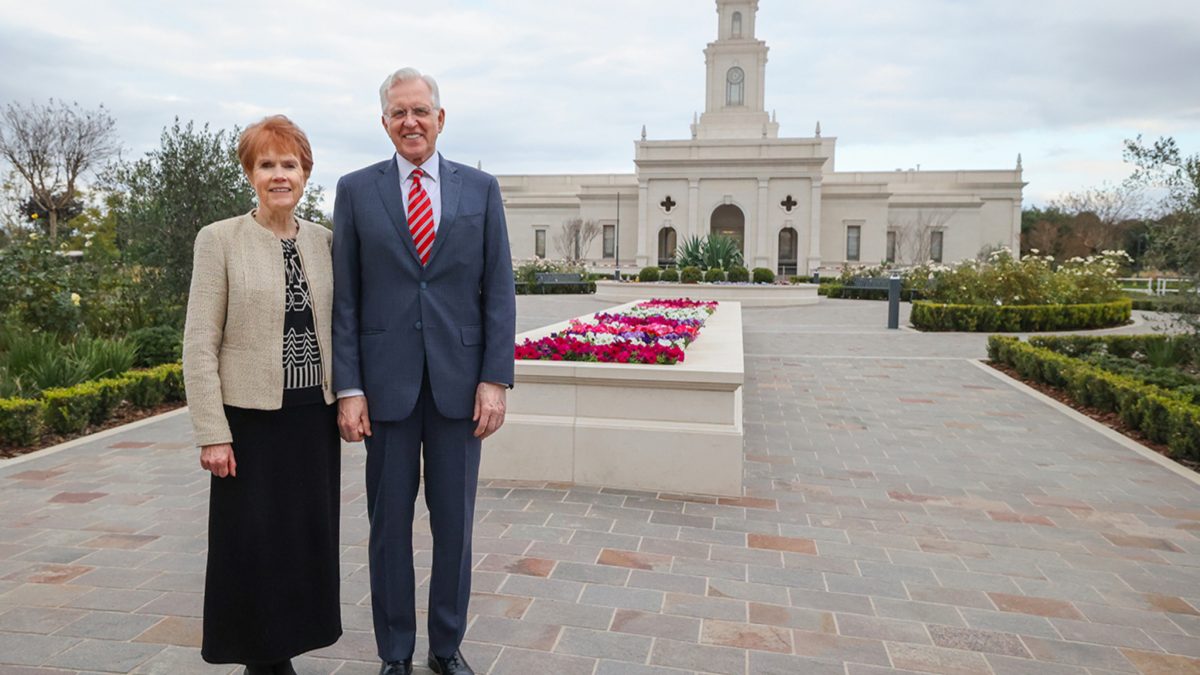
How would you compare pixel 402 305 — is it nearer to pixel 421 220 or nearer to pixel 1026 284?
pixel 421 220

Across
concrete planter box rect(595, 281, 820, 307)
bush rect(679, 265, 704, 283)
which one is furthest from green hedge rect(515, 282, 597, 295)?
concrete planter box rect(595, 281, 820, 307)

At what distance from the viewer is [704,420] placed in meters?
5.27

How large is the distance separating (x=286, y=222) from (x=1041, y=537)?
4444 millimetres

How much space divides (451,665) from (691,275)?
25534 mm

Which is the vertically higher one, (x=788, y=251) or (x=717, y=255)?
(x=788, y=251)

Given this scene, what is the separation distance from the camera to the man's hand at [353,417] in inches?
106

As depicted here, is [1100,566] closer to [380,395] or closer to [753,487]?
[753,487]

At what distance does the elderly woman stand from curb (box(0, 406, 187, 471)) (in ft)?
14.5

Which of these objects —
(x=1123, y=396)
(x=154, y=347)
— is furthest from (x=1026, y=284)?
(x=154, y=347)

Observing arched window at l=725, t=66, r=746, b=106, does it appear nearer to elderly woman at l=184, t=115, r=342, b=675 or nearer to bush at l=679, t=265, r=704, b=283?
bush at l=679, t=265, r=704, b=283

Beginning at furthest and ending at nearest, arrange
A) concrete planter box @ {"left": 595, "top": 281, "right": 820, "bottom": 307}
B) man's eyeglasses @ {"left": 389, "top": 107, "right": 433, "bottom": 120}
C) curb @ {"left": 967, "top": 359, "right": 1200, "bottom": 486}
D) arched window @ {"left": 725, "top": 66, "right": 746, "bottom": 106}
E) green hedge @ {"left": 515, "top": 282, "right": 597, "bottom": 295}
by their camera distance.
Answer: arched window @ {"left": 725, "top": 66, "right": 746, "bottom": 106}
green hedge @ {"left": 515, "top": 282, "right": 597, "bottom": 295}
concrete planter box @ {"left": 595, "top": 281, "right": 820, "bottom": 307}
curb @ {"left": 967, "top": 359, "right": 1200, "bottom": 486}
man's eyeglasses @ {"left": 389, "top": 107, "right": 433, "bottom": 120}

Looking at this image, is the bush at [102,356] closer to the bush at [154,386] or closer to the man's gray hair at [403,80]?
the bush at [154,386]

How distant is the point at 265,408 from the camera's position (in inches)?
100

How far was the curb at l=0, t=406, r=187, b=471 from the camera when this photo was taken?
19.4ft
